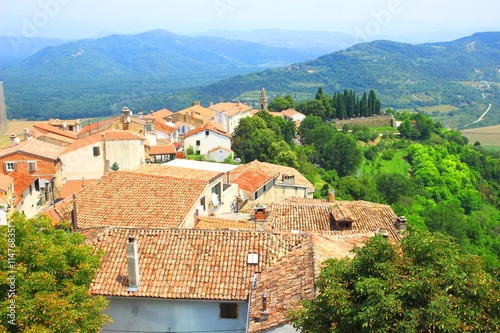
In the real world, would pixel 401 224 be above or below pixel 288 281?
below

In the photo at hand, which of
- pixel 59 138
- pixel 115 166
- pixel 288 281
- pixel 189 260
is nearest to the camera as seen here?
pixel 288 281

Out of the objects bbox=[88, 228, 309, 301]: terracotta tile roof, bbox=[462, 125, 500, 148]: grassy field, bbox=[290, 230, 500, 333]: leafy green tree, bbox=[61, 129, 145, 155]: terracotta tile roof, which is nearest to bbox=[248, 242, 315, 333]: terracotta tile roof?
bbox=[88, 228, 309, 301]: terracotta tile roof

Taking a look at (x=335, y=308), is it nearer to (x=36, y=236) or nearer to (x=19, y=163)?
(x=36, y=236)

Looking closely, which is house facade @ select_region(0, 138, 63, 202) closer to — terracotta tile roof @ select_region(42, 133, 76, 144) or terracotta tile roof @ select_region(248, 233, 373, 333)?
terracotta tile roof @ select_region(42, 133, 76, 144)

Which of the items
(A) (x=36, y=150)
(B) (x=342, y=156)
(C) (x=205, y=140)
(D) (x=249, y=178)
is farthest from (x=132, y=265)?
(B) (x=342, y=156)

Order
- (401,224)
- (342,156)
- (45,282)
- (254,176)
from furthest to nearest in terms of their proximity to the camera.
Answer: (342,156)
(254,176)
(401,224)
(45,282)

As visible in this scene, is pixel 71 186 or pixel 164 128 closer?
pixel 71 186

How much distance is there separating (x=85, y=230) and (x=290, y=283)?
887cm

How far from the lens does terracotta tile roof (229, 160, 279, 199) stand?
32.2 metres

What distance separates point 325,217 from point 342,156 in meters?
46.2

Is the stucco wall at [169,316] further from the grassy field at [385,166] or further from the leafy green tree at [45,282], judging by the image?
the grassy field at [385,166]

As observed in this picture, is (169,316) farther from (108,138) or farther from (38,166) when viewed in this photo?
(38,166)

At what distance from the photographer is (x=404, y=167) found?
7662cm

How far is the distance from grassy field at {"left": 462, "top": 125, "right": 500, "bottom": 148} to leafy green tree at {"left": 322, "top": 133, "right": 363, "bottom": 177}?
273ft
